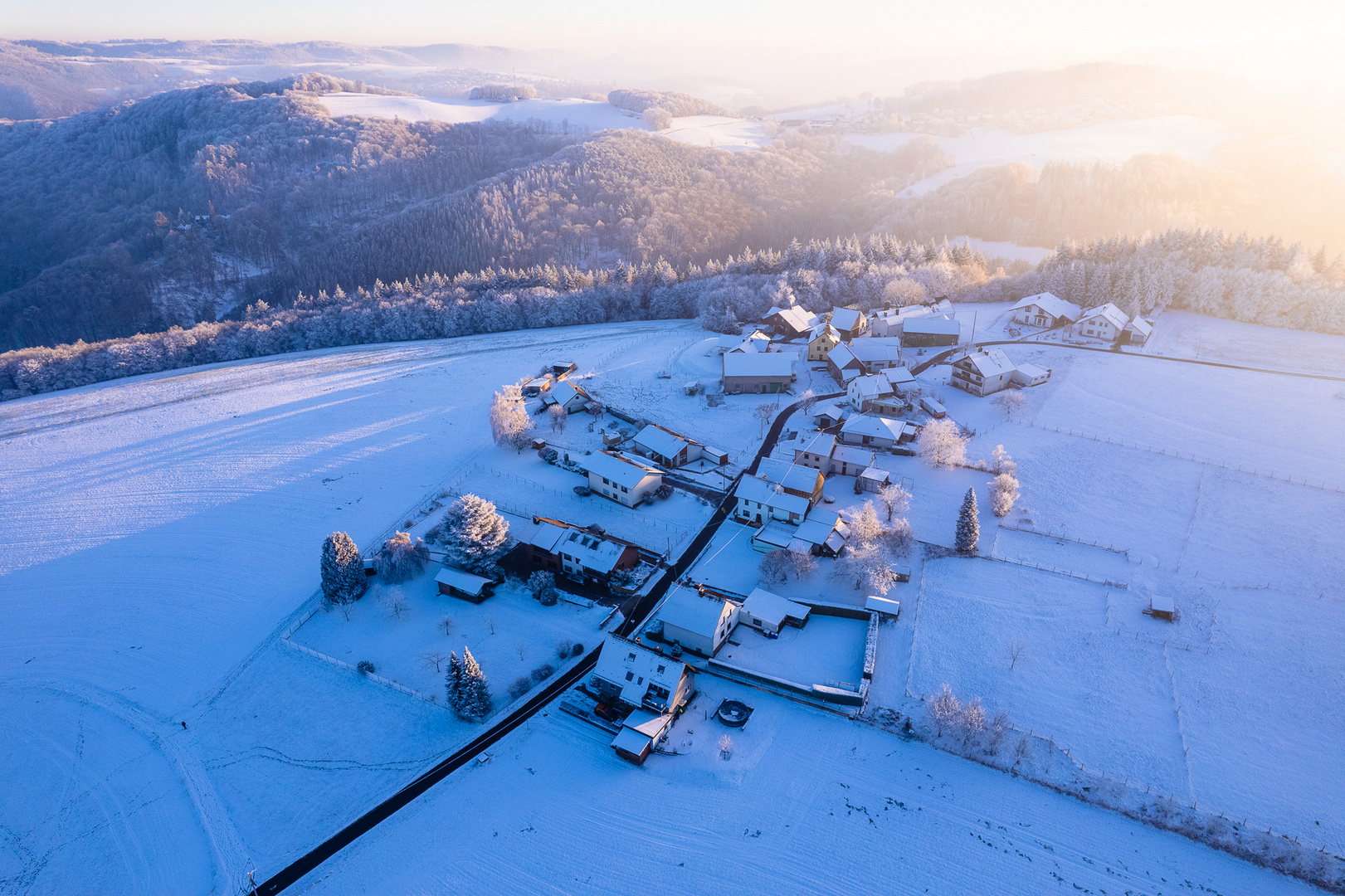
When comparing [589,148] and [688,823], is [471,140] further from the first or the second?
[688,823]

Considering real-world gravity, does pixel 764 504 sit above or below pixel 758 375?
below

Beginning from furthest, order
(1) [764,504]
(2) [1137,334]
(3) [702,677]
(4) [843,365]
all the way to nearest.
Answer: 1. (2) [1137,334]
2. (4) [843,365]
3. (1) [764,504]
4. (3) [702,677]

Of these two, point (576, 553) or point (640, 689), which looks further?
point (576, 553)

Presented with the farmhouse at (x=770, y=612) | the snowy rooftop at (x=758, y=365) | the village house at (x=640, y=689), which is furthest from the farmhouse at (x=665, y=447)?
the village house at (x=640, y=689)

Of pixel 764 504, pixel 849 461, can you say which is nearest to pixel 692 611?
pixel 764 504

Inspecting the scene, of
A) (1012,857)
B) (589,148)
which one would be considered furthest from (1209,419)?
(589,148)

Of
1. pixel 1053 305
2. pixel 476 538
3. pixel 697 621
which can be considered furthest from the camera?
pixel 1053 305

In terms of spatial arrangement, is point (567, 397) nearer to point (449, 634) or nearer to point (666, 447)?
point (666, 447)
